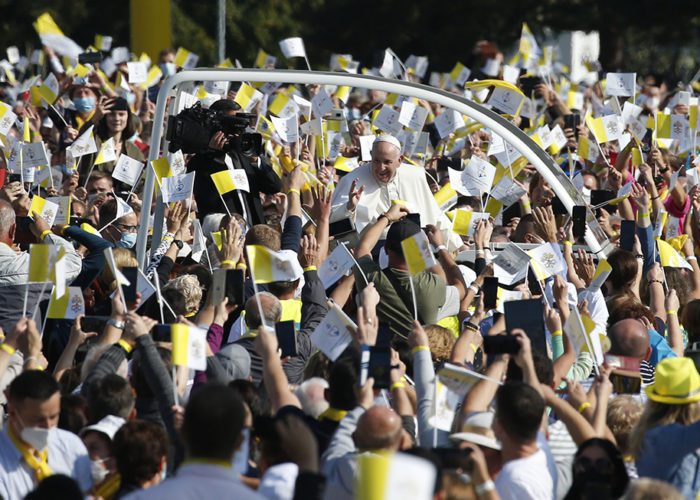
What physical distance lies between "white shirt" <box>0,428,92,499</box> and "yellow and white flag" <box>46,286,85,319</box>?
59.1 inches

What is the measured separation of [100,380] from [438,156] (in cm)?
731

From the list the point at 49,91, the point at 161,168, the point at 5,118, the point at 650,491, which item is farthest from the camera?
the point at 49,91

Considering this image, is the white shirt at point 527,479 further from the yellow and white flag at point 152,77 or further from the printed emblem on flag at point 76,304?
the yellow and white flag at point 152,77

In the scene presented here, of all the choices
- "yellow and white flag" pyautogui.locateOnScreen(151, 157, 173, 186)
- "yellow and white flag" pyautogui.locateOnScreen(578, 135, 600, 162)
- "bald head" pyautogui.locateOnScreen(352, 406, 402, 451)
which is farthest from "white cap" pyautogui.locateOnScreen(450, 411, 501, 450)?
"yellow and white flag" pyautogui.locateOnScreen(578, 135, 600, 162)

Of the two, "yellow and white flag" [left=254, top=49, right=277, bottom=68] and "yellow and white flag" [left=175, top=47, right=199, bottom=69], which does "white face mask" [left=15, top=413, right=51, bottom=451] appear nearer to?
"yellow and white flag" [left=254, top=49, right=277, bottom=68]

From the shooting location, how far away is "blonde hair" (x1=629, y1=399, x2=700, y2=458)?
541cm

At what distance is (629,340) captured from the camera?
21.7 ft

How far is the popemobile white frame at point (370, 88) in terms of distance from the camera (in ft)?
29.2

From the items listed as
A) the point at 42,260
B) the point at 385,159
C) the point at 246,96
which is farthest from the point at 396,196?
the point at 42,260

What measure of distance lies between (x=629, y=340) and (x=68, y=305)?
A: 2.54 meters

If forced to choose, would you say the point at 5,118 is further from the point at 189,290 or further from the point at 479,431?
the point at 479,431

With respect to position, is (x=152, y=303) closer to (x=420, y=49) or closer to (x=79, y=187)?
(x=79, y=187)

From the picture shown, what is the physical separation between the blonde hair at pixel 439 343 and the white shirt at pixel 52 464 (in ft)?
6.86

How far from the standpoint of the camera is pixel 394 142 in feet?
32.8
